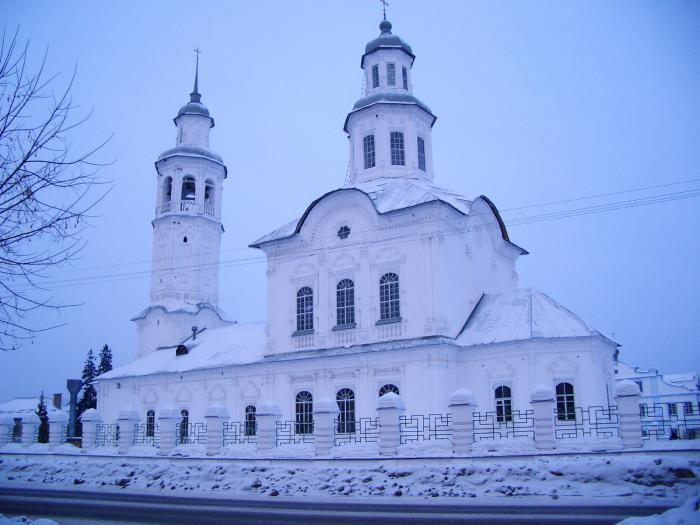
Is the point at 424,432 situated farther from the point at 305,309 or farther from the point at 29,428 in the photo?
the point at 29,428

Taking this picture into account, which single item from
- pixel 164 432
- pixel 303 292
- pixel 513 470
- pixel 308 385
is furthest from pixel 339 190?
pixel 513 470

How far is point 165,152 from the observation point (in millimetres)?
35781

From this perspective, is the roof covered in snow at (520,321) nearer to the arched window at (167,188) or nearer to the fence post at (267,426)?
the fence post at (267,426)

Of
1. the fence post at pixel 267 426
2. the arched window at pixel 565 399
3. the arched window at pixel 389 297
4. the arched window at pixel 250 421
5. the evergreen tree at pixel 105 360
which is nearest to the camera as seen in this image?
the fence post at pixel 267 426

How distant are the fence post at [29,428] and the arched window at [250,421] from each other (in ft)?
25.4

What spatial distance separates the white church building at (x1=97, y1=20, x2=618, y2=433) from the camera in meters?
21.1

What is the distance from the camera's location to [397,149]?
28.0 metres

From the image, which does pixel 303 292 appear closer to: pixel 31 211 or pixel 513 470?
pixel 513 470

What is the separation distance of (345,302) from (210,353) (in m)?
8.47

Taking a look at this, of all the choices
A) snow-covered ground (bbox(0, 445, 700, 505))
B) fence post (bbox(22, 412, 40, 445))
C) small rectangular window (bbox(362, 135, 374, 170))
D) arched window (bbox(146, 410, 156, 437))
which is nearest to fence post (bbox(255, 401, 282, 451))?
snow-covered ground (bbox(0, 445, 700, 505))

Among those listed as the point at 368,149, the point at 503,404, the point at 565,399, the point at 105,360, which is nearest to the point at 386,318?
the point at 503,404

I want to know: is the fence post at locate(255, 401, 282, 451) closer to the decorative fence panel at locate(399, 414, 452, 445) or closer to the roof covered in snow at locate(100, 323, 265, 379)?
the decorative fence panel at locate(399, 414, 452, 445)

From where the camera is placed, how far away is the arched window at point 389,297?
75.8ft

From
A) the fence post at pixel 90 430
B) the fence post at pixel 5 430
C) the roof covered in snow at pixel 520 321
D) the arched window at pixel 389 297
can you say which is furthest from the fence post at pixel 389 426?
the fence post at pixel 5 430
